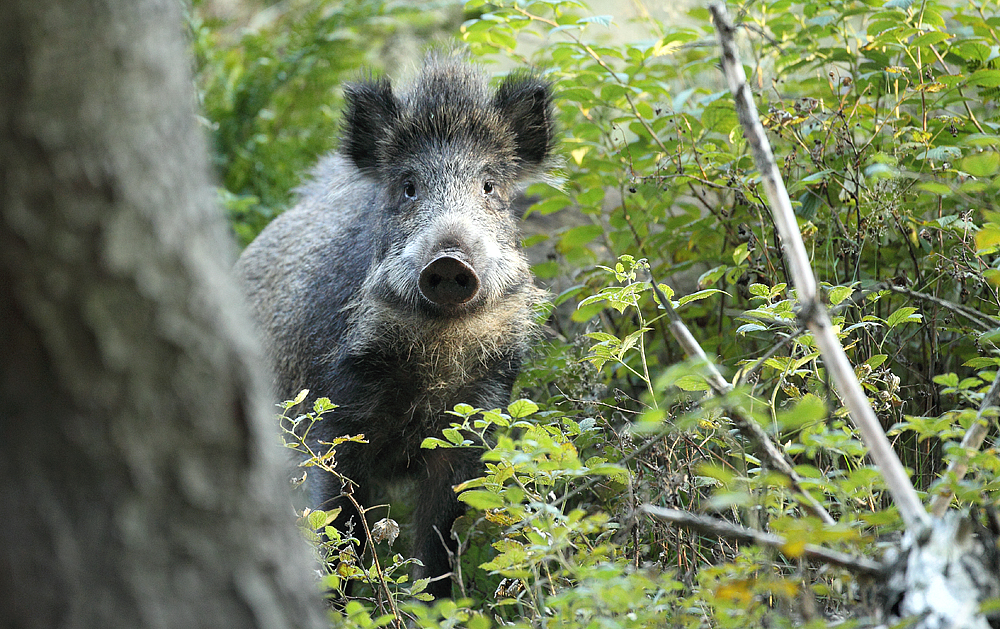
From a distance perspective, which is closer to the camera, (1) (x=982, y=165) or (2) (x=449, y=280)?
(1) (x=982, y=165)

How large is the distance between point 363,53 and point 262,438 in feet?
19.2

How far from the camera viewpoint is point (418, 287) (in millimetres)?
3277

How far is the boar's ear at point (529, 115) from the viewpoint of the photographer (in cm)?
390

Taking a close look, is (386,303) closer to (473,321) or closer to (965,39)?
(473,321)

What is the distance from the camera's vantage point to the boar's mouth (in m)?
3.11

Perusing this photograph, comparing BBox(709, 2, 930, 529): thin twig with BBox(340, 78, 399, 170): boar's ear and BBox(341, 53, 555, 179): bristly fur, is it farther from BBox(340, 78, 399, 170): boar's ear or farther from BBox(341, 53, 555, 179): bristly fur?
BBox(340, 78, 399, 170): boar's ear

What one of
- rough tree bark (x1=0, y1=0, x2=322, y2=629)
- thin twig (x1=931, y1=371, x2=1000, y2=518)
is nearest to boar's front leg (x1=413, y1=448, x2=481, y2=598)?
thin twig (x1=931, y1=371, x2=1000, y2=518)

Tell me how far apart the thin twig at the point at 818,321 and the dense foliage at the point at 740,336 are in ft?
0.29

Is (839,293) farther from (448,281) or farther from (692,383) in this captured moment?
(448,281)

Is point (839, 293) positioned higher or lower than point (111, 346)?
lower

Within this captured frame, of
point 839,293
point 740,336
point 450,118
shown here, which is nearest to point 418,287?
point 450,118

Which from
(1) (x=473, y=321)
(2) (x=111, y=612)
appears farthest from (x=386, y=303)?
(2) (x=111, y=612)

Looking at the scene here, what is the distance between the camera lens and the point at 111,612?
1.06 m

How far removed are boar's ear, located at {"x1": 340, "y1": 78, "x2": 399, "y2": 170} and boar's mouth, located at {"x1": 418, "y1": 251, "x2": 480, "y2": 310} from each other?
3.13 feet
